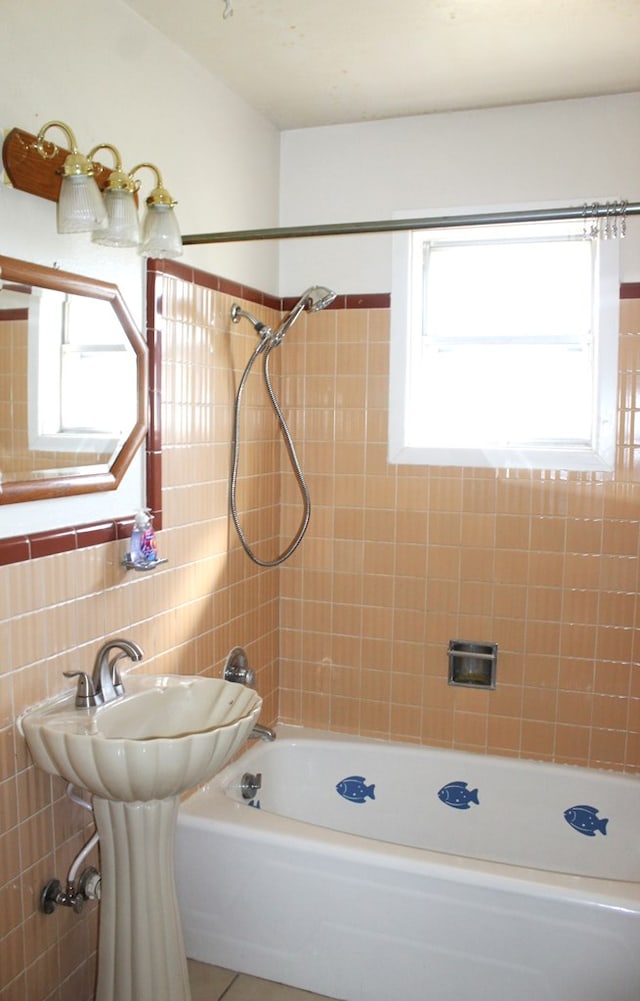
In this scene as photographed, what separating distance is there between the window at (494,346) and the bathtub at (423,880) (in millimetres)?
1129

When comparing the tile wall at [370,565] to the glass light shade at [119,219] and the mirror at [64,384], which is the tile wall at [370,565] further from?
the glass light shade at [119,219]

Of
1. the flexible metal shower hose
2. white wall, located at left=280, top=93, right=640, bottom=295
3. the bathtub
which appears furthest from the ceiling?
the bathtub

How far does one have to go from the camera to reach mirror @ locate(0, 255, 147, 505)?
1670mm

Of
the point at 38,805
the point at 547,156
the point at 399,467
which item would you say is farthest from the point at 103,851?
the point at 547,156

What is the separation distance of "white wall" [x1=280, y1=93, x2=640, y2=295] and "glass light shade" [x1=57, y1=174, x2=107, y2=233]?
4.55 feet

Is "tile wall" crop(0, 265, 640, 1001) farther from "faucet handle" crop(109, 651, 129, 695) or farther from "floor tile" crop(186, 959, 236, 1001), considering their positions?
"floor tile" crop(186, 959, 236, 1001)

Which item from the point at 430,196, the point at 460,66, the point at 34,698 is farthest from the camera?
the point at 430,196

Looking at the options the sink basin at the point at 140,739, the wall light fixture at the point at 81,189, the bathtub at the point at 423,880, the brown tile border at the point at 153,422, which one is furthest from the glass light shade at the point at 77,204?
the bathtub at the point at 423,880

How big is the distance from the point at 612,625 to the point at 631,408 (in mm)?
728

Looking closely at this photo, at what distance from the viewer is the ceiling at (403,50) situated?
2.07 m

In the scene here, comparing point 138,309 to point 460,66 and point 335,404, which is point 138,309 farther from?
point 460,66

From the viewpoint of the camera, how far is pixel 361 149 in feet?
9.43

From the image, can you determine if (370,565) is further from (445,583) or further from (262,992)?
(262,992)

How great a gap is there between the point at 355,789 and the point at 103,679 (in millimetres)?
1307
